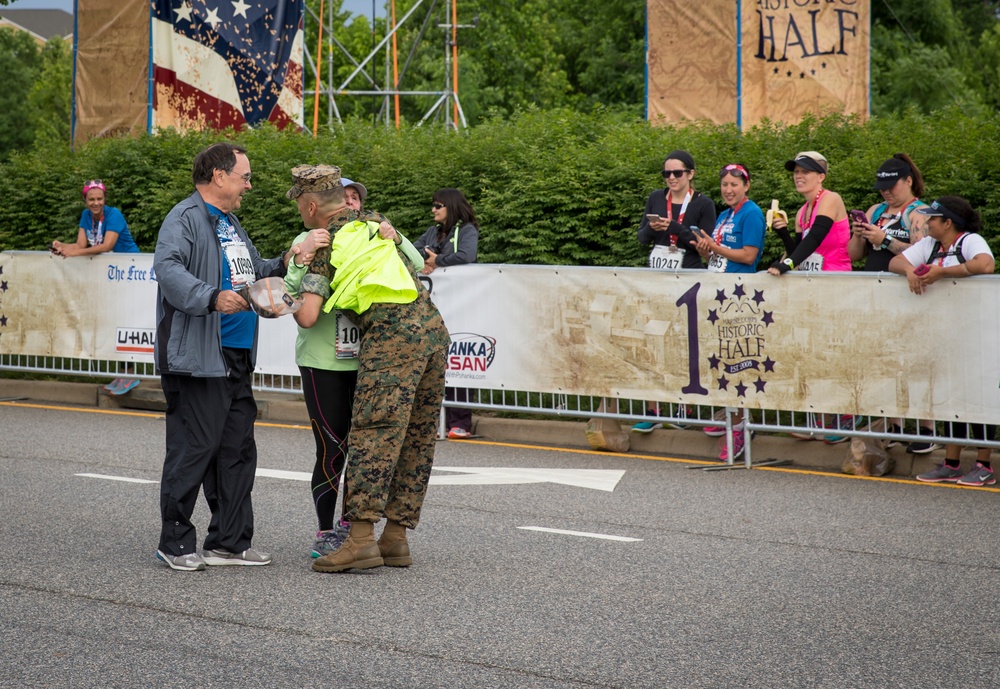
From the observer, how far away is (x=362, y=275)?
6.52 metres

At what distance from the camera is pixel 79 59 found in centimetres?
2011

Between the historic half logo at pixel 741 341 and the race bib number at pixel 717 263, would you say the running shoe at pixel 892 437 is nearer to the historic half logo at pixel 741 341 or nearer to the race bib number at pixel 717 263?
the historic half logo at pixel 741 341

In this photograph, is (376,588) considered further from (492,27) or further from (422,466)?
(492,27)

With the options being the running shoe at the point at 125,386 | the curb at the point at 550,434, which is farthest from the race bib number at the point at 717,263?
the running shoe at the point at 125,386

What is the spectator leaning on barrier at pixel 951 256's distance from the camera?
Result: 9367mm

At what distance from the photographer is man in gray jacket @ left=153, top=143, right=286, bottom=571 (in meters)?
6.70

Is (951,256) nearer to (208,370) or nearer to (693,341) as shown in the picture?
(693,341)

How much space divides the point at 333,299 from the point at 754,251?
16.0 ft

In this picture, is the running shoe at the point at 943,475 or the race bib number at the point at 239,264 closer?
the race bib number at the point at 239,264

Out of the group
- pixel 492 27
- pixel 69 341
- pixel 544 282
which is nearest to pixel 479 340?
pixel 544 282

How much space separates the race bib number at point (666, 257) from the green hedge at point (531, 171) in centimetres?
117

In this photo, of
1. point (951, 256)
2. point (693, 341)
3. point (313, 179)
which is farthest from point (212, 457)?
point (951, 256)

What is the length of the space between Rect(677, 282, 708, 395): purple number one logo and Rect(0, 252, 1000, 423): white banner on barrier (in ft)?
0.03

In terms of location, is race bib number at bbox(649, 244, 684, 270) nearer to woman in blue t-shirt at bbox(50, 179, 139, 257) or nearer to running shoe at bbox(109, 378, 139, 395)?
woman in blue t-shirt at bbox(50, 179, 139, 257)
